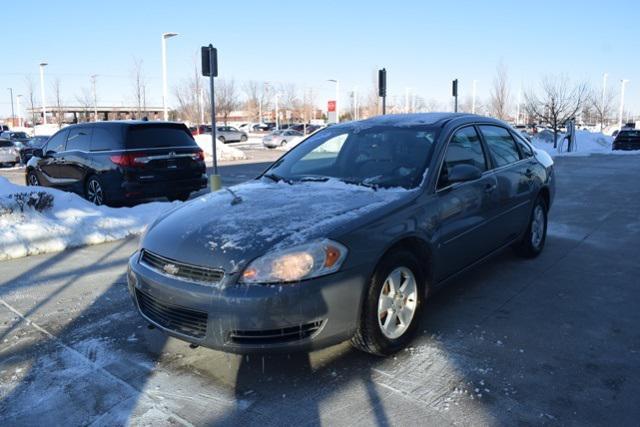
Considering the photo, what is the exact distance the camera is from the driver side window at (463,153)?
165 inches

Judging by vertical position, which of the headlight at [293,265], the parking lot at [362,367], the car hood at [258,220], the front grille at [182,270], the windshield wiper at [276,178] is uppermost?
the windshield wiper at [276,178]

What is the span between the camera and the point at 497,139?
5.22 meters

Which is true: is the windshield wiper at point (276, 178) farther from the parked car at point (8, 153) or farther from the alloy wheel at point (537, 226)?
the parked car at point (8, 153)

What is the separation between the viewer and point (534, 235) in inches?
228

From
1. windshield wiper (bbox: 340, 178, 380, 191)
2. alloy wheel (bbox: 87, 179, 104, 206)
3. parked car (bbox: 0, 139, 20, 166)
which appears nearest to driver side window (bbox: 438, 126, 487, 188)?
windshield wiper (bbox: 340, 178, 380, 191)

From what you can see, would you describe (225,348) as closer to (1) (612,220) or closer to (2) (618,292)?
(2) (618,292)

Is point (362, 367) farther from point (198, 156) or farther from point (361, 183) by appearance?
point (198, 156)

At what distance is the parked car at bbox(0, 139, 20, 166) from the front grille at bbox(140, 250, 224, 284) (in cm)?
2258

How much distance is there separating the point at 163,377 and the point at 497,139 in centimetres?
367

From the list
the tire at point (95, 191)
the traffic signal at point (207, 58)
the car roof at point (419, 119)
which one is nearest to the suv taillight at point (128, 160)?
the tire at point (95, 191)

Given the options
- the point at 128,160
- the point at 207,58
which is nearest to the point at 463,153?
the point at 128,160

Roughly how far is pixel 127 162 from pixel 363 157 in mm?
5682

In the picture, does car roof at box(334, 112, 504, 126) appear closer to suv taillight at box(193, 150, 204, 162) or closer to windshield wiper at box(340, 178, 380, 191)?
windshield wiper at box(340, 178, 380, 191)

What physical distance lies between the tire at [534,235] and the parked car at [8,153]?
2268cm
